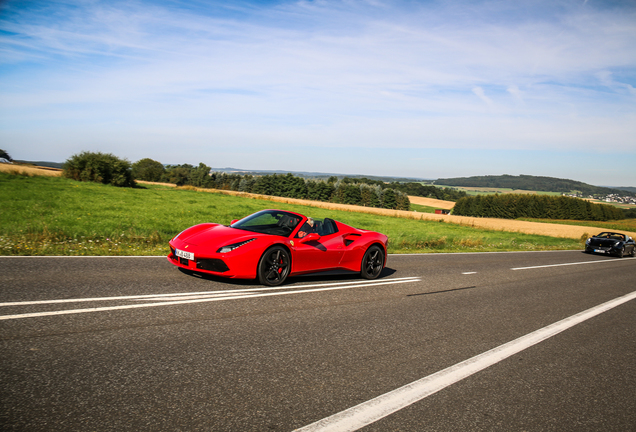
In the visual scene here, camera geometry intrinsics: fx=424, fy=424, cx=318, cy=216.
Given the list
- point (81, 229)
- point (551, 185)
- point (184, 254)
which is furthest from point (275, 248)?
point (551, 185)

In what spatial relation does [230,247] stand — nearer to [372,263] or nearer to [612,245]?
[372,263]

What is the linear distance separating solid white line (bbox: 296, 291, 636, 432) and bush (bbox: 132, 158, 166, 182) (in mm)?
118771

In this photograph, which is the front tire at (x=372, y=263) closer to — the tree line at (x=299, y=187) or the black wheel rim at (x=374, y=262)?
the black wheel rim at (x=374, y=262)

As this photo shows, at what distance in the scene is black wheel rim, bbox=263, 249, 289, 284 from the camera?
7.27 metres

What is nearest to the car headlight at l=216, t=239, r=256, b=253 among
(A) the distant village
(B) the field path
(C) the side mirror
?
(C) the side mirror

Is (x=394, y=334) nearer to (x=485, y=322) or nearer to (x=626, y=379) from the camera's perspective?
(x=485, y=322)

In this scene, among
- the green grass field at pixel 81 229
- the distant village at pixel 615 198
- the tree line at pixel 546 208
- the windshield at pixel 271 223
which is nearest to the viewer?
the windshield at pixel 271 223

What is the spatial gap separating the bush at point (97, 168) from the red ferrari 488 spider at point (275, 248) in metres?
48.4

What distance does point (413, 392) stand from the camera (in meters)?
3.59

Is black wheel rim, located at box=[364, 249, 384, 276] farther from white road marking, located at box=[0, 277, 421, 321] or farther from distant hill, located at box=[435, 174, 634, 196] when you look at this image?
distant hill, located at box=[435, 174, 634, 196]

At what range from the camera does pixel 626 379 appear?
444 cm

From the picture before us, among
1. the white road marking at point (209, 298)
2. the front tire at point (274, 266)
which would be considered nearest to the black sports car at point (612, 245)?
the white road marking at point (209, 298)

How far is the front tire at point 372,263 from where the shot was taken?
9.08m

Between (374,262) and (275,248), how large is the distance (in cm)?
288
